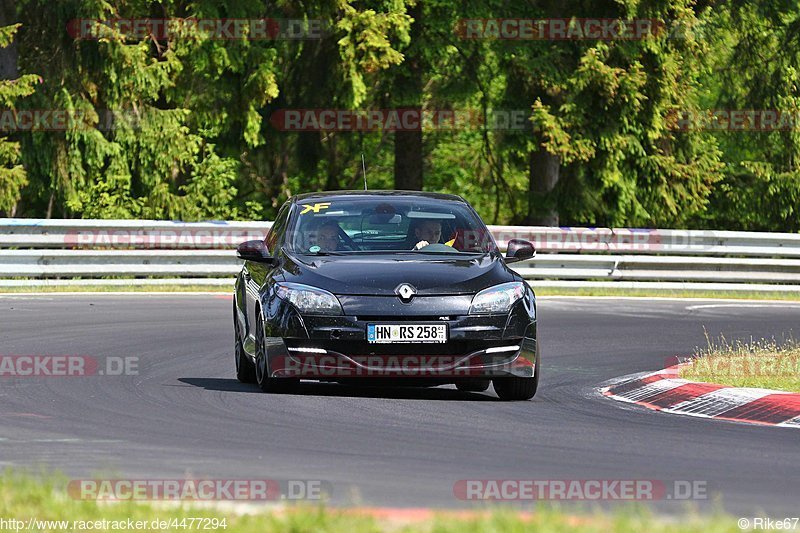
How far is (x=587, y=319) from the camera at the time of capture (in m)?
20.1

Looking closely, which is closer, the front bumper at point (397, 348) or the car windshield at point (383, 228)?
the front bumper at point (397, 348)

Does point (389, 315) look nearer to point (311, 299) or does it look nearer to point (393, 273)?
point (393, 273)

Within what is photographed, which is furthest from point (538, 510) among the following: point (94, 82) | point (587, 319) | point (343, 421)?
point (94, 82)

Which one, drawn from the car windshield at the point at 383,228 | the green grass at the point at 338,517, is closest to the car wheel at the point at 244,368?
the car windshield at the point at 383,228

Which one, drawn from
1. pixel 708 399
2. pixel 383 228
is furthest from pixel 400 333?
pixel 708 399

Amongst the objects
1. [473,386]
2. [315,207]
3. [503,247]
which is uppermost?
[315,207]

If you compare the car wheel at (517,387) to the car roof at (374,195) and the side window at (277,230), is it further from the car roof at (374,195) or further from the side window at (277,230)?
the side window at (277,230)

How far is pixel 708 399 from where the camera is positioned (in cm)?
1209

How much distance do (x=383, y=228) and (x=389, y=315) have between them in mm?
1634

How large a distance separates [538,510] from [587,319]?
13.6m

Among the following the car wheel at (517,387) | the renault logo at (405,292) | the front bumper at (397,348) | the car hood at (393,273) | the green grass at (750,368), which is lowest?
the green grass at (750,368)

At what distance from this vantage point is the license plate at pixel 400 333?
11.2 meters

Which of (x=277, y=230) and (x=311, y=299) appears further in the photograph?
(x=277, y=230)

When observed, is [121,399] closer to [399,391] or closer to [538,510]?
[399,391]
